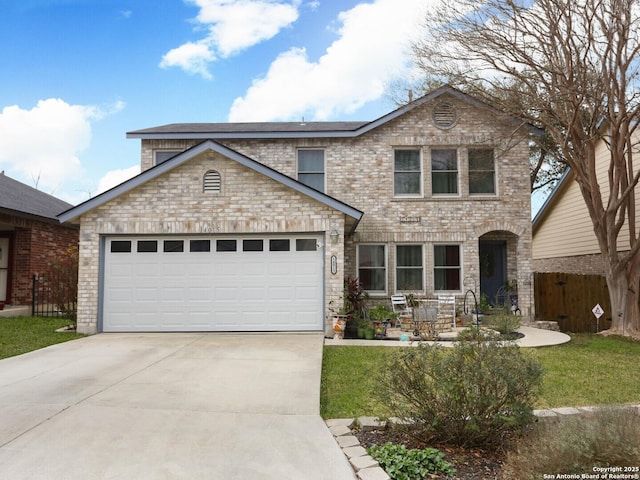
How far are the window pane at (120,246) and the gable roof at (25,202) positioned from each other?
4491 mm

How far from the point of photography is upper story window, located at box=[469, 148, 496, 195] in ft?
48.2

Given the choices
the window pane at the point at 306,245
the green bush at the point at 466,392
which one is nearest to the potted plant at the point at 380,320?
the window pane at the point at 306,245

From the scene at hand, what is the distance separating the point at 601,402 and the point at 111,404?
596 centimetres

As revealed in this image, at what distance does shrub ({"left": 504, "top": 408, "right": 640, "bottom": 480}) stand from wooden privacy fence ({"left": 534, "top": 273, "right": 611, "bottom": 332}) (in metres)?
11.9

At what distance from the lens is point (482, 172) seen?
1472 cm

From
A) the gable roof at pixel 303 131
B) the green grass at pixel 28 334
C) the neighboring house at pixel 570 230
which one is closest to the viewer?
the green grass at pixel 28 334

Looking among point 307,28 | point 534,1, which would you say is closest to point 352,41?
point 307,28

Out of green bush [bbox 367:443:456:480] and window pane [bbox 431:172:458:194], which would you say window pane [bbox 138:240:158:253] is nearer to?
window pane [bbox 431:172:458:194]

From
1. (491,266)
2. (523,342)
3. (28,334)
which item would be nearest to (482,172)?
(491,266)

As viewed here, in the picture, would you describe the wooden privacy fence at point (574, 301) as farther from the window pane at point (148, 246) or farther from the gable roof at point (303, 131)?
the window pane at point (148, 246)

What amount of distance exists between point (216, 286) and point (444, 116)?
876 cm

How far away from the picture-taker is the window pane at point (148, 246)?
1176cm

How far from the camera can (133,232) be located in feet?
37.9

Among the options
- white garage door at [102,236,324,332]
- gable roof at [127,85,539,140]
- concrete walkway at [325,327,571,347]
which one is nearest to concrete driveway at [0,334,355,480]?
concrete walkway at [325,327,571,347]
